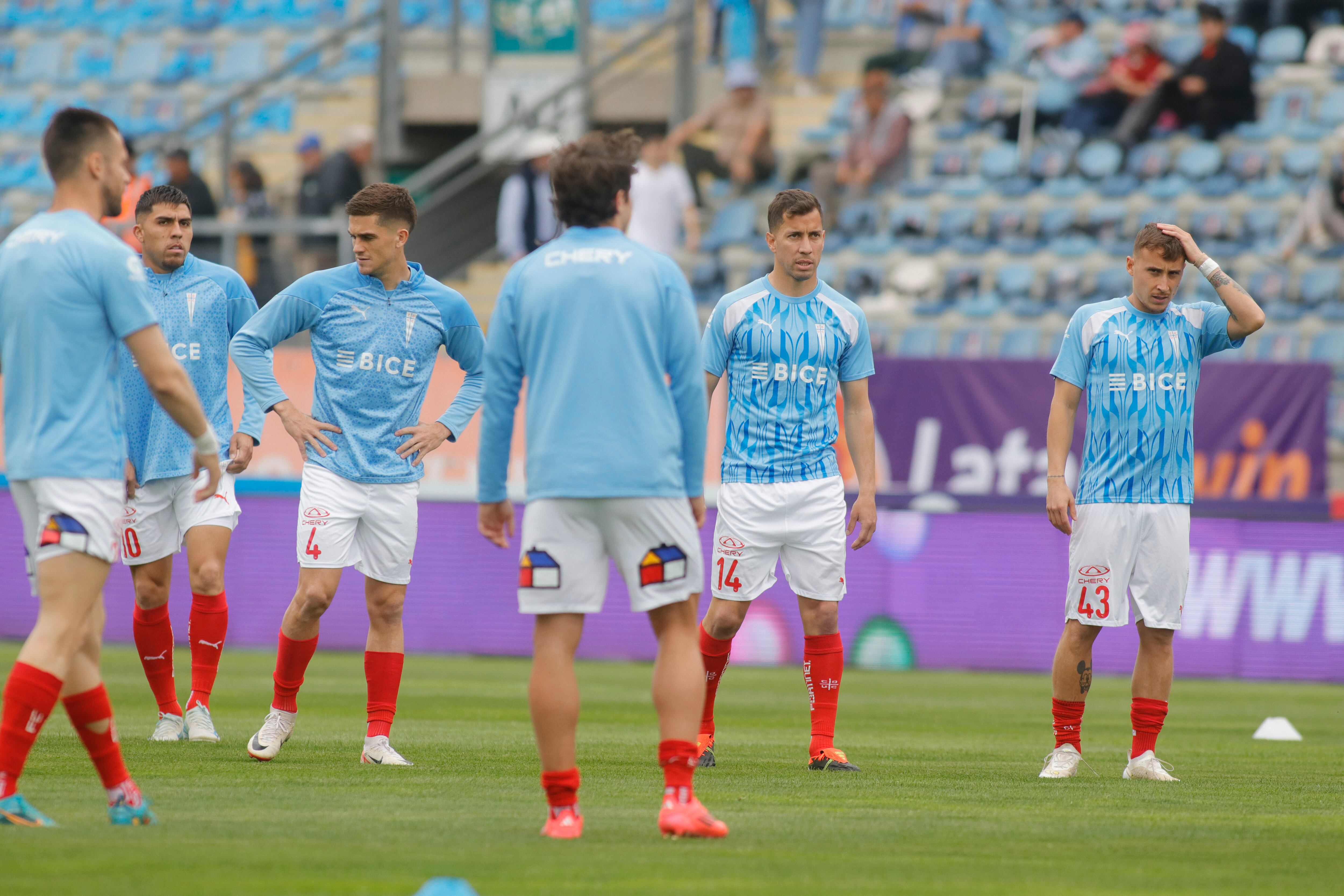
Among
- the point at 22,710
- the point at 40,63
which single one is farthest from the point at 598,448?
the point at 40,63

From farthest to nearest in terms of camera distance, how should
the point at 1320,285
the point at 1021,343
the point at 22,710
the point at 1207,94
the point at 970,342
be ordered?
the point at 1207,94 < the point at 970,342 < the point at 1021,343 < the point at 1320,285 < the point at 22,710

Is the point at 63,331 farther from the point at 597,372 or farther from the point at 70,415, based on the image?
the point at 597,372

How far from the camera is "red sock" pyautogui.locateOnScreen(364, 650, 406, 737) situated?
26.0 ft

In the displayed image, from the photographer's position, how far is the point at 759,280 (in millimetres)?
8352

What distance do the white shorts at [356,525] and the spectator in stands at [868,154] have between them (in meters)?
12.3

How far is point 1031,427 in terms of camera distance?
16312mm

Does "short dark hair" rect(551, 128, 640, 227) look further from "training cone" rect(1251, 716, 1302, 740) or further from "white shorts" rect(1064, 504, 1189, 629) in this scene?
"training cone" rect(1251, 716, 1302, 740)

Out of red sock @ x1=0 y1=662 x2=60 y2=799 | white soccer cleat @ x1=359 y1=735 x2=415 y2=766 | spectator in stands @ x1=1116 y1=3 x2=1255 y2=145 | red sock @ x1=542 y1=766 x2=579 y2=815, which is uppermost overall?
spectator in stands @ x1=1116 y1=3 x2=1255 y2=145

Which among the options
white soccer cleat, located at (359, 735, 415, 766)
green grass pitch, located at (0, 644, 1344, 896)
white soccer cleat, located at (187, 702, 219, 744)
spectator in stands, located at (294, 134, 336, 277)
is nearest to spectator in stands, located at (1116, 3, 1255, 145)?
spectator in stands, located at (294, 134, 336, 277)

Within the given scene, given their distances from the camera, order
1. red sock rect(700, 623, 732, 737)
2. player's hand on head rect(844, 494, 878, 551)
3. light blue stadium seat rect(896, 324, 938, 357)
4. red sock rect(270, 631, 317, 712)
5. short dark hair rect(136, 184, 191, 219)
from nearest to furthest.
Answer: red sock rect(270, 631, 317, 712) < player's hand on head rect(844, 494, 878, 551) < red sock rect(700, 623, 732, 737) < short dark hair rect(136, 184, 191, 219) < light blue stadium seat rect(896, 324, 938, 357)

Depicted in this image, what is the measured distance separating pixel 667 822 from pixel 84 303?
2489 millimetres

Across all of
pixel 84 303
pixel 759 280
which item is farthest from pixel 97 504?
pixel 759 280

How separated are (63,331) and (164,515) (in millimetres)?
3128

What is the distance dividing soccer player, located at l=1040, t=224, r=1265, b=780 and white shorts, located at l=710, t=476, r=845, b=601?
103 cm
